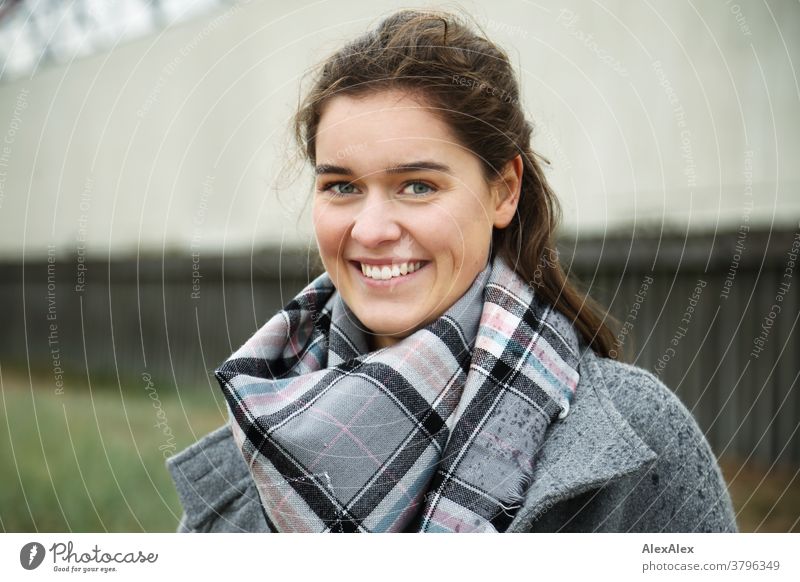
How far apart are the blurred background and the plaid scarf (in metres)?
0.28

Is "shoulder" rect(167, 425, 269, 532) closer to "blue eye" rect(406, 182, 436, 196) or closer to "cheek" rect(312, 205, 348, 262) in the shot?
"cheek" rect(312, 205, 348, 262)

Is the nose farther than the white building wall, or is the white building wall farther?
the white building wall

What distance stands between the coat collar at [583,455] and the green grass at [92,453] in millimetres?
808

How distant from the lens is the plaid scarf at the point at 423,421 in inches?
32.6

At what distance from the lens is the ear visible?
2.93 ft

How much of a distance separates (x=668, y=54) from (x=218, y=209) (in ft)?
3.09

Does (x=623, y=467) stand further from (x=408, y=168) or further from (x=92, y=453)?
(x=92, y=453)

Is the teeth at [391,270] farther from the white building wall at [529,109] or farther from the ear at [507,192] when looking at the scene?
the white building wall at [529,109]

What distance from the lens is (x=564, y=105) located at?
4.35 ft

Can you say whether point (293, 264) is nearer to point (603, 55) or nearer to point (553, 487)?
point (603, 55)

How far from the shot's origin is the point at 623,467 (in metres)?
0.81

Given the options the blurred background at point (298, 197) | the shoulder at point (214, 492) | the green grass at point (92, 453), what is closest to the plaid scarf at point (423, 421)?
the shoulder at point (214, 492)

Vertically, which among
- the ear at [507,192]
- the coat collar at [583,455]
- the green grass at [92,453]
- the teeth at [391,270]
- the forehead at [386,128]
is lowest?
the green grass at [92,453]

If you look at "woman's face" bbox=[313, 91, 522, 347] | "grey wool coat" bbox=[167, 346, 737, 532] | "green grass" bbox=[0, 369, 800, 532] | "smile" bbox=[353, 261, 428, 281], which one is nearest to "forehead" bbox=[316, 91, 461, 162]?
"woman's face" bbox=[313, 91, 522, 347]
